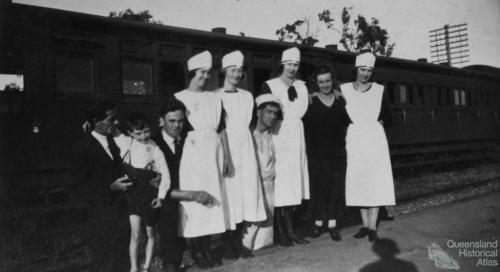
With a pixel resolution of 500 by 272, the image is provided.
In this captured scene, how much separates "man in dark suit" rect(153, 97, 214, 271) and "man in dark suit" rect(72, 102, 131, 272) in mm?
362

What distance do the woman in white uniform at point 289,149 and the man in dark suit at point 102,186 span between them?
1.68m

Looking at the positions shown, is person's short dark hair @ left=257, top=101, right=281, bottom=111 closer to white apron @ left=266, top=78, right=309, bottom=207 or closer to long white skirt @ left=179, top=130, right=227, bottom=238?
white apron @ left=266, top=78, right=309, bottom=207

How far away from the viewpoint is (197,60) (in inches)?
146

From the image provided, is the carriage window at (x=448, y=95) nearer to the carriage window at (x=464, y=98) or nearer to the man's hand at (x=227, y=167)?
the carriage window at (x=464, y=98)

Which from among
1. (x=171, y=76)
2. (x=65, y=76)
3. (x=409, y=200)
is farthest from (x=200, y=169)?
(x=409, y=200)

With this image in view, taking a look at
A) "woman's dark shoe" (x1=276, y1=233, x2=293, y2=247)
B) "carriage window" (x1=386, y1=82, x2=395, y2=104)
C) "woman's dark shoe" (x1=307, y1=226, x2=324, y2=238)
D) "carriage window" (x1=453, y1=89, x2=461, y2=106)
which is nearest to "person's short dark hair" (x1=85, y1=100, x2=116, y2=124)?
"woman's dark shoe" (x1=276, y1=233, x2=293, y2=247)

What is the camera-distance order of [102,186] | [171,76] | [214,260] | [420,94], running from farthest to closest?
1. [420,94]
2. [171,76]
3. [214,260]
4. [102,186]

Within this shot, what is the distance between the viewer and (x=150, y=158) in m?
3.36

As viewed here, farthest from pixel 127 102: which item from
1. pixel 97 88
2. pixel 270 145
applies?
pixel 270 145

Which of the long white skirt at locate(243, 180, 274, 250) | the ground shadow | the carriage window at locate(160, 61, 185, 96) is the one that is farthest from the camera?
the carriage window at locate(160, 61, 185, 96)

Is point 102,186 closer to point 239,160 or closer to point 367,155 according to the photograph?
point 239,160

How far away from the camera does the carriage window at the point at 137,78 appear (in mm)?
6320

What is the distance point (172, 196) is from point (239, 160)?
0.77 metres

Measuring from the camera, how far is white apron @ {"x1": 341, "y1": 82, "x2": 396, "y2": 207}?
14.7ft
